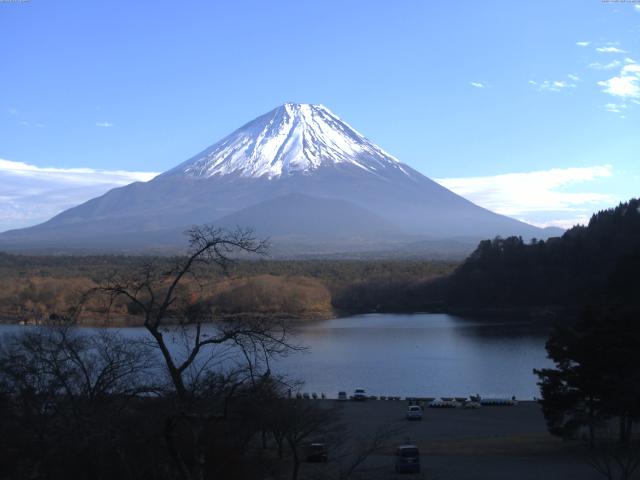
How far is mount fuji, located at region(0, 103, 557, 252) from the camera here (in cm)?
11762

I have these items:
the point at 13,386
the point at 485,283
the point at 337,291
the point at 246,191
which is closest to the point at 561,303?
the point at 485,283

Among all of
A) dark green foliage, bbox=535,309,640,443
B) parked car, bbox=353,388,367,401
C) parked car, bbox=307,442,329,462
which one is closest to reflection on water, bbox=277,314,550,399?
parked car, bbox=353,388,367,401

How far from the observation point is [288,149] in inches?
5241

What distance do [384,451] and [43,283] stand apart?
2895 centimetres

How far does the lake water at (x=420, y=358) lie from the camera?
66.4 feet

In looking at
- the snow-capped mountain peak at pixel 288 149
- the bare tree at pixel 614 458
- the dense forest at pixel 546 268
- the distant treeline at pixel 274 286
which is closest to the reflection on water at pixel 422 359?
the distant treeline at pixel 274 286

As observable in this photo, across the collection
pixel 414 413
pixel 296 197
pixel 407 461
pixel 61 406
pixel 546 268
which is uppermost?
pixel 296 197

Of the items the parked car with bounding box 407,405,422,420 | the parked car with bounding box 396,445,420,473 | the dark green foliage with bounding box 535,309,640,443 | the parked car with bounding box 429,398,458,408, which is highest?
the dark green foliage with bounding box 535,309,640,443

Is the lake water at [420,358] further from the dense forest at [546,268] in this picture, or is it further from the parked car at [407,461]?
the parked car at [407,461]

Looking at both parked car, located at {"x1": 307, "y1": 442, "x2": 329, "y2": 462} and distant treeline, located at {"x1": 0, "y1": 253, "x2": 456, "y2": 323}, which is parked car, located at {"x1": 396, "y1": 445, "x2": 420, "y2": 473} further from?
distant treeline, located at {"x1": 0, "y1": 253, "x2": 456, "y2": 323}

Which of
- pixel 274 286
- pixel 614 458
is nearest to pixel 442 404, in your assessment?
pixel 614 458

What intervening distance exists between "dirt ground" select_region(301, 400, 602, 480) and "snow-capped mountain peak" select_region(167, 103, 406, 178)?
368ft

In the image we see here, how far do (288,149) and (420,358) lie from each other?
109m

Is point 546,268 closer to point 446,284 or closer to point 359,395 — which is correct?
point 446,284
